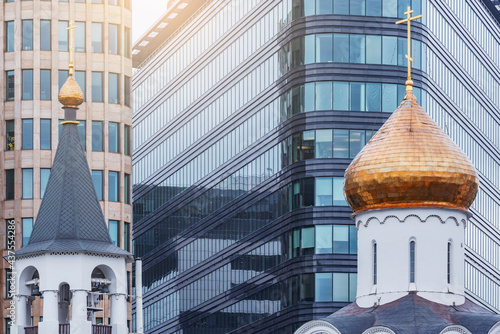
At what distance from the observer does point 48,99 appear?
90.1 metres

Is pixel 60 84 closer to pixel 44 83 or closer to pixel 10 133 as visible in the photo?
pixel 44 83

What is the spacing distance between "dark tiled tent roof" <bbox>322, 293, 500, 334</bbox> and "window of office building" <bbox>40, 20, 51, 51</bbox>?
26389 millimetres

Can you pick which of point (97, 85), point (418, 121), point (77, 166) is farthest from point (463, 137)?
point (77, 166)

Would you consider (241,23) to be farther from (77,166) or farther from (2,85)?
(77,166)

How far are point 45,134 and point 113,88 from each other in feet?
13.1

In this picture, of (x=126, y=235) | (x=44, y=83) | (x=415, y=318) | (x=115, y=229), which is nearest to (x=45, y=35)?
(x=44, y=83)

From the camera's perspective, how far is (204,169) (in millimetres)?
121625

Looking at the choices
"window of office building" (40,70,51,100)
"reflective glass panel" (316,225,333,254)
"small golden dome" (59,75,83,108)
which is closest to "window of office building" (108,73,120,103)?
"window of office building" (40,70,51,100)

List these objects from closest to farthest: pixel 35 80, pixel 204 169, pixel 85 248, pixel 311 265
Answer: pixel 85 248, pixel 35 80, pixel 311 265, pixel 204 169

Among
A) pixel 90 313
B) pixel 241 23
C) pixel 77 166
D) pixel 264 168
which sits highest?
pixel 241 23

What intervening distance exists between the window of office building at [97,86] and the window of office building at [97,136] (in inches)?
43.5

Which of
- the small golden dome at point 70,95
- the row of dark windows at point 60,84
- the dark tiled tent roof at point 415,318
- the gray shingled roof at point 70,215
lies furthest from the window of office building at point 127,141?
the dark tiled tent roof at point 415,318

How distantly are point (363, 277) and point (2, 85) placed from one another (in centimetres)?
2632

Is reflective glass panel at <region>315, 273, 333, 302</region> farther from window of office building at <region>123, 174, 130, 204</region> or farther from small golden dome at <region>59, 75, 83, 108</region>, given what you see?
small golden dome at <region>59, 75, 83, 108</region>
